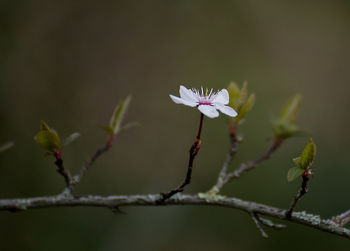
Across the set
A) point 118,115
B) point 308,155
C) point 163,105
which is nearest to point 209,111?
point 308,155

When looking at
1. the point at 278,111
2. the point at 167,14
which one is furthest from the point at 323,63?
the point at 167,14

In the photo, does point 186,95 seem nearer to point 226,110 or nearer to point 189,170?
point 226,110

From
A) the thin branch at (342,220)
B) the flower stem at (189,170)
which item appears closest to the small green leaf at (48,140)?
the flower stem at (189,170)

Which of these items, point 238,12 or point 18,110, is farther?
point 238,12

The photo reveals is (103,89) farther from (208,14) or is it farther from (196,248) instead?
(196,248)

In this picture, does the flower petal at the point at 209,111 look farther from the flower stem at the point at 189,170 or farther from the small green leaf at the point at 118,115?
the small green leaf at the point at 118,115
